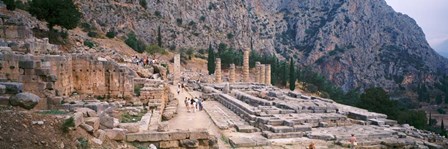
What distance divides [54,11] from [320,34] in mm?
90445

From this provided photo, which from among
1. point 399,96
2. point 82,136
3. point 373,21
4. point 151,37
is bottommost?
point 399,96

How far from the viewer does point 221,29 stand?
298 feet

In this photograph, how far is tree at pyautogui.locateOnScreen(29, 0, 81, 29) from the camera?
31000 millimetres

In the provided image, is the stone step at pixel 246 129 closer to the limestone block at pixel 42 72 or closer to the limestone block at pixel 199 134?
the limestone block at pixel 199 134

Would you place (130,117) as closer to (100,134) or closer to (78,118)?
(100,134)

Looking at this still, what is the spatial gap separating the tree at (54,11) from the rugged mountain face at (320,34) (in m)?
42.4

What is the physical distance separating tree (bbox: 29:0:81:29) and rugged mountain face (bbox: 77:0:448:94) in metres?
42.4

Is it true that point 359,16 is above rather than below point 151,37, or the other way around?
above


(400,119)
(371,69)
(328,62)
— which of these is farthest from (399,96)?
(400,119)

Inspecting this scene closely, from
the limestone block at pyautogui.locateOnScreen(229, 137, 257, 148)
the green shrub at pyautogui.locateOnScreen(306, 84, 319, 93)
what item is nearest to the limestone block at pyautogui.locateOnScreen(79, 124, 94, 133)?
the limestone block at pyautogui.locateOnScreen(229, 137, 257, 148)

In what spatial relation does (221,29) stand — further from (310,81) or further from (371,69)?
(371,69)

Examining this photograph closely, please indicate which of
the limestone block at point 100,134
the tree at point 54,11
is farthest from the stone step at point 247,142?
the tree at point 54,11

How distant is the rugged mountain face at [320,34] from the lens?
8312 centimetres

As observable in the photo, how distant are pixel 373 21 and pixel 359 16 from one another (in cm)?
518
